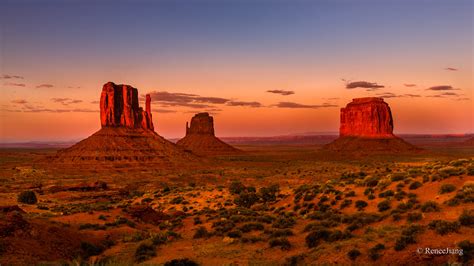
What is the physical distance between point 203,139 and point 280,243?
541ft

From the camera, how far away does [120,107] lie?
112m

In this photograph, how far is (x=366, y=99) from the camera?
564 ft

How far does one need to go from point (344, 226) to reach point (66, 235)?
15.0m

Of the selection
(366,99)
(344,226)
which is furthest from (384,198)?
(366,99)

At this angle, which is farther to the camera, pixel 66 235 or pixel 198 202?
pixel 198 202

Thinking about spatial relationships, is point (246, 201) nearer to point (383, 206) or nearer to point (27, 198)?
point (383, 206)

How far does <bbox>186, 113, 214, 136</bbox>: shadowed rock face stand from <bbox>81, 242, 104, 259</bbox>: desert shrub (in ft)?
552

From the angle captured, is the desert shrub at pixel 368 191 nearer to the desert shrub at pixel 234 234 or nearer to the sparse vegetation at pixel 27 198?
the desert shrub at pixel 234 234

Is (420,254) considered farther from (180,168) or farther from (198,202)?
(180,168)

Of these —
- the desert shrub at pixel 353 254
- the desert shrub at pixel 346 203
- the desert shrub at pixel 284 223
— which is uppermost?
the desert shrub at pixel 353 254

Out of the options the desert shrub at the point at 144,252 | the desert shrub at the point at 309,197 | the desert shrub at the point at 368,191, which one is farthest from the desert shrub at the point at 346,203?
the desert shrub at the point at 144,252

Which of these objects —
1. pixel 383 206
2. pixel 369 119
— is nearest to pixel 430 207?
pixel 383 206

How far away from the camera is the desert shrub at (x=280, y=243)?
1491 cm

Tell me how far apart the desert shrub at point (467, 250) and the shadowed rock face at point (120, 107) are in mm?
109600
